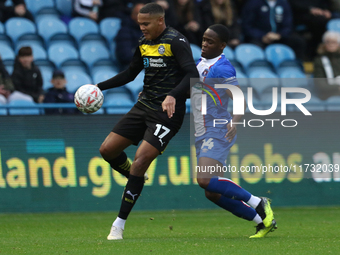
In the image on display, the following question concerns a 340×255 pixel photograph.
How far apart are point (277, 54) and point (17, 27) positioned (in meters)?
5.64

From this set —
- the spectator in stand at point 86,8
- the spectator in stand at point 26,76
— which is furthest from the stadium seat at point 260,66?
the spectator in stand at point 26,76

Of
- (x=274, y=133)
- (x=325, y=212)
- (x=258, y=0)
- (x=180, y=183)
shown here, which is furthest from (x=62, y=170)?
(x=258, y=0)

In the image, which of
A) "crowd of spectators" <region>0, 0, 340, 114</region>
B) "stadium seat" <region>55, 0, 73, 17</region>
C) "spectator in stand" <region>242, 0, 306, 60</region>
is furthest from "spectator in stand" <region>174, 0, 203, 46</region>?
"stadium seat" <region>55, 0, 73, 17</region>

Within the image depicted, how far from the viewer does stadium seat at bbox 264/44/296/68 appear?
12438 mm

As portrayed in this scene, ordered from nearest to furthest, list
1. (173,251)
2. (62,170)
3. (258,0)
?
(173,251) < (62,170) < (258,0)

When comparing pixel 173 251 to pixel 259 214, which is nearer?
pixel 173 251

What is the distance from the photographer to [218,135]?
570 cm

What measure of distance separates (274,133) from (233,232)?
2755 millimetres

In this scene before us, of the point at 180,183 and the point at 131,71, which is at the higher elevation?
the point at 131,71

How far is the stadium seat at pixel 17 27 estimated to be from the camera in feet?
37.5

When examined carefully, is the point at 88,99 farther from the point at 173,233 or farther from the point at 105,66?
the point at 105,66

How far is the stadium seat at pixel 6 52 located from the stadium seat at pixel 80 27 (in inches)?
57.0

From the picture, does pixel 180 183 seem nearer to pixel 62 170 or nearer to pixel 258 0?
pixel 62 170

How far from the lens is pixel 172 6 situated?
11.8 metres
